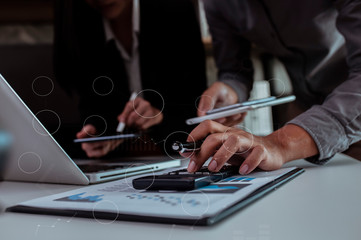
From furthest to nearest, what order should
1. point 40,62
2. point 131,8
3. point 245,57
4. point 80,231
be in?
point 131,8 → point 40,62 → point 245,57 → point 80,231

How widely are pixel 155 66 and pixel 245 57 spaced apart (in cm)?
46

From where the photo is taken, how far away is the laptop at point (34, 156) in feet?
1.40

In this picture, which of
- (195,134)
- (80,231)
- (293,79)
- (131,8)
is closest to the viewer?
(80,231)

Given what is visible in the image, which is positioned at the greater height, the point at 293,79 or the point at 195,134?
the point at 195,134

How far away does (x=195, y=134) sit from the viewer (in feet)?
1.68

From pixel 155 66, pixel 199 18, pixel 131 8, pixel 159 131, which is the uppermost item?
pixel 131 8

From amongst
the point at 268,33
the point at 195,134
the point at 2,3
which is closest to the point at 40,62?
the point at 2,3

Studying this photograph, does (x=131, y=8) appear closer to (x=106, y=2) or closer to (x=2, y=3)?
(x=106, y=2)

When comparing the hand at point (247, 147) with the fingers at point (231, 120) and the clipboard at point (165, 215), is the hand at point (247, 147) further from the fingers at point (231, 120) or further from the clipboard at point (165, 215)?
the fingers at point (231, 120)

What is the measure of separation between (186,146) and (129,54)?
4.04 feet

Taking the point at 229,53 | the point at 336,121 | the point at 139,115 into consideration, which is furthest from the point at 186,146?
the point at 229,53

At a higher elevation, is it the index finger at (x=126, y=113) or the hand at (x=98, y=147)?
the index finger at (x=126, y=113)
